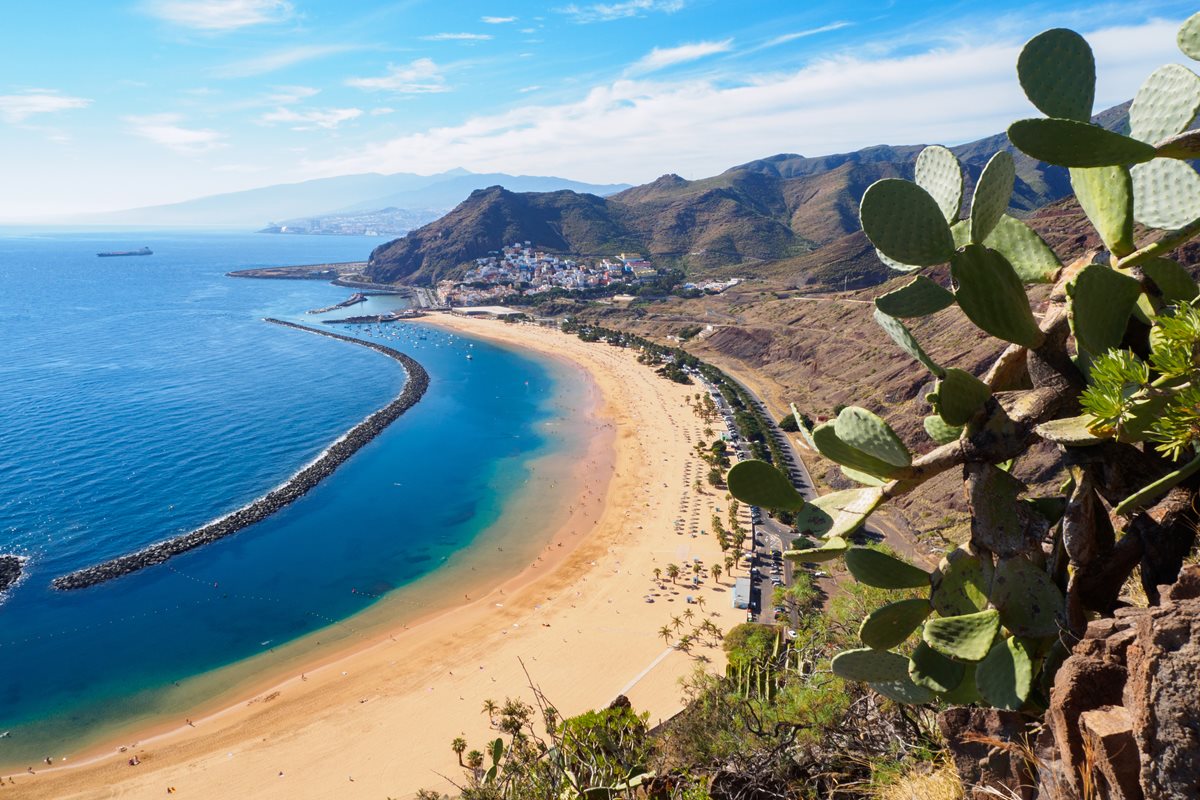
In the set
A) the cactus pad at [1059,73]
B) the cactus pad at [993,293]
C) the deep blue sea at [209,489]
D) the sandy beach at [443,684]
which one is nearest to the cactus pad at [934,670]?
the cactus pad at [993,293]

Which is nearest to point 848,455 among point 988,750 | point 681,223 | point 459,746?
point 988,750


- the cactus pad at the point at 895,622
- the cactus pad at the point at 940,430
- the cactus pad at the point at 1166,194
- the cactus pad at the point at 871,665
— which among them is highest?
the cactus pad at the point at 1166,194

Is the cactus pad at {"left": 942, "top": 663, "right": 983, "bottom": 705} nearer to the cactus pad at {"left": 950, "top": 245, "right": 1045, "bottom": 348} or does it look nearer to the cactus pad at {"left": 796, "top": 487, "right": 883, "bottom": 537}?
the cactus pad at {"left": 796, "top": 487, "right": 883, "bottom": 537}

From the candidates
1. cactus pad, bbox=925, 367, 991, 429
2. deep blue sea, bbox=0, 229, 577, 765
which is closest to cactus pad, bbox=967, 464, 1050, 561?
cactus pad, bbox=925, 367, 991, 429

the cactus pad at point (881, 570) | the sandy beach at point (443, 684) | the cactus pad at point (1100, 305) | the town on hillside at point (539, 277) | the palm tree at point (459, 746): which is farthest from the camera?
the town on hillside at point (539, 277)

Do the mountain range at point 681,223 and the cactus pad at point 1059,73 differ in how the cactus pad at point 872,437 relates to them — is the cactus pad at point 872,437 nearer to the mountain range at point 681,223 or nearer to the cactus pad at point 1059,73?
the cactus pad at point 1059,73
